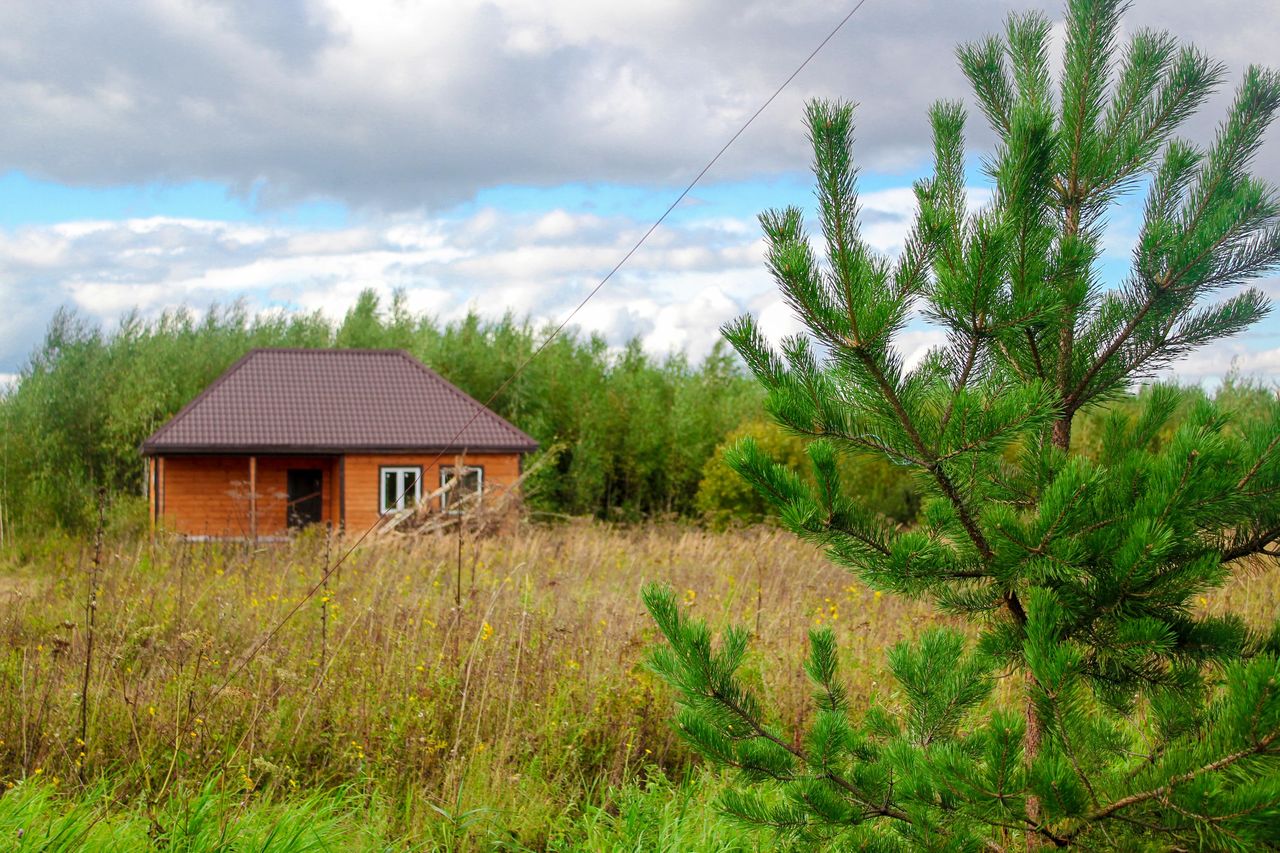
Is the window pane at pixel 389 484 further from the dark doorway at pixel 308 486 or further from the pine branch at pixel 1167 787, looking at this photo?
the pine branch at pixel 1167 787

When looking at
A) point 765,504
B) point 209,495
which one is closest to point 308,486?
point 209,495

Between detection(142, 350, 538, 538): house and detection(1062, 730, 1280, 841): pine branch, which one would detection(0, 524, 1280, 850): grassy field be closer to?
detection(1062, 730, 1280, 841): pine branch

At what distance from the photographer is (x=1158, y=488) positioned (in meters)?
2.14

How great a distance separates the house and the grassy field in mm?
15502

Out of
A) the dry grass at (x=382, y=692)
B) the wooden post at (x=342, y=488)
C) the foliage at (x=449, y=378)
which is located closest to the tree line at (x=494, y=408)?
the foliage at (x=449, y=378)

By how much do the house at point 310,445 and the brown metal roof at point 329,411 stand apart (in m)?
0.02

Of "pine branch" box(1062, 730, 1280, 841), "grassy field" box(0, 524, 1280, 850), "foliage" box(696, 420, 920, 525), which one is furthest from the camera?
"foliage" box(696, 420, 920, 525)

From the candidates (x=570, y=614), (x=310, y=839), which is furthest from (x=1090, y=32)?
(x=570, y=614)

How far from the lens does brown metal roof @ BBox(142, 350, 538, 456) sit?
73.5 ft

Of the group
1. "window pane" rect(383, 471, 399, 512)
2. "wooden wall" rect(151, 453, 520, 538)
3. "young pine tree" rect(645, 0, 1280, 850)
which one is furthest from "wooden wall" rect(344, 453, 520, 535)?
"young pine tree" rect(645, 0, 1280, 850)

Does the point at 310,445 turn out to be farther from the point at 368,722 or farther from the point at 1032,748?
the point at 1032,748

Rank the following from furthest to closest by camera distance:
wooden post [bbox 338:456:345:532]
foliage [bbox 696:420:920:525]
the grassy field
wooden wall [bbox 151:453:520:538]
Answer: wooden post [bbox 338:456:345:532] → wooden wall [bbox 151:453:520:538] → foliage [bbox 696:420:920:525] → the grassy field

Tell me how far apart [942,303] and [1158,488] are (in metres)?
0.59

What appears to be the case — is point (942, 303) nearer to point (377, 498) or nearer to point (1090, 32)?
point (1090, 32)
